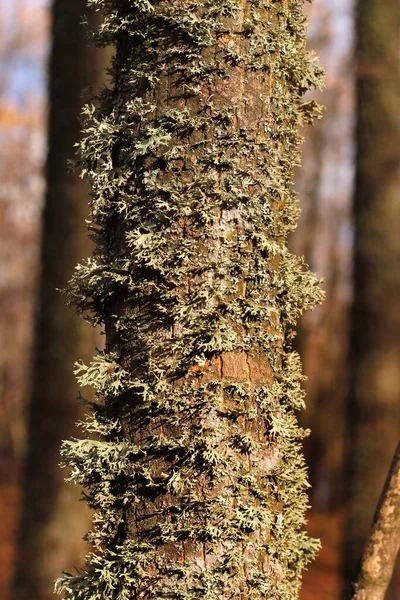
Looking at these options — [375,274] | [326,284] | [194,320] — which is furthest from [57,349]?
[326,284]

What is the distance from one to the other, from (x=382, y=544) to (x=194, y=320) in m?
0.69

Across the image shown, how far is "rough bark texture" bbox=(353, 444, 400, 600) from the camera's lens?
135 centimetres

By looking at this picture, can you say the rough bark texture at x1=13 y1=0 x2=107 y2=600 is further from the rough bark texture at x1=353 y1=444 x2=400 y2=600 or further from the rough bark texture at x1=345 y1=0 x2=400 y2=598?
the rough bark texture at x1=353 y1=444 x2=400 y2=600

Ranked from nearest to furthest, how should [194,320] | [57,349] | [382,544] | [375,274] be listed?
[194,320]
[382,544]
[57,349]
[375,274]

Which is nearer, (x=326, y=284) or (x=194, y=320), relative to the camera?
(x=194, y=320)

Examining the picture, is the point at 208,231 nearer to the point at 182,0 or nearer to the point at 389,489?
the point at 182,0

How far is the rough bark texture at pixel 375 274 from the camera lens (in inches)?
176

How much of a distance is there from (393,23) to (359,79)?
548 mm

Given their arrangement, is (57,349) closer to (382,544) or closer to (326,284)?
(382,544)

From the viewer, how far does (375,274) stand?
4.69 metres

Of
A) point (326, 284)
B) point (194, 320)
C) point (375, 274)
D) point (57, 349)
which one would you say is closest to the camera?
point (194, 320)

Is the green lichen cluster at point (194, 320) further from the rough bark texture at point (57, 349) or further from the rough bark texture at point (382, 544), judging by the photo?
the rough bark texture at point (57, 349)

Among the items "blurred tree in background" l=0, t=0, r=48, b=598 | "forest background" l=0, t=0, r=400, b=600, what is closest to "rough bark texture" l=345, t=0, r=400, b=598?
"forest background" l=0, t=0, r=400, b=600

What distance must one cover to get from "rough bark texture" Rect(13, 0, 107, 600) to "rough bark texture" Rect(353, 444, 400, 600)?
127 inches
